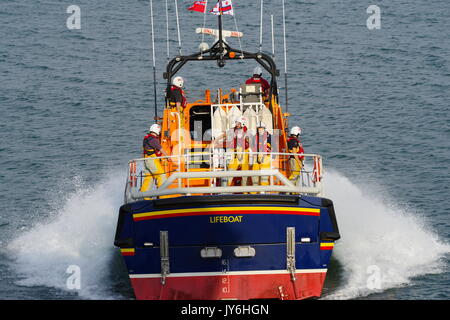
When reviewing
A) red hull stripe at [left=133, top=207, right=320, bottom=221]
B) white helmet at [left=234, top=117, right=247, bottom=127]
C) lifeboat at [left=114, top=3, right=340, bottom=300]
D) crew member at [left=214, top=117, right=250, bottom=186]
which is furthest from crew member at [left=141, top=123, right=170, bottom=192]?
white helmet at [left=234, top=117, right=247, bottom=127]

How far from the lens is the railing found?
16656mm

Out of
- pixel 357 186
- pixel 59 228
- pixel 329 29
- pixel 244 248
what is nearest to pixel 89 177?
pixel 59 228

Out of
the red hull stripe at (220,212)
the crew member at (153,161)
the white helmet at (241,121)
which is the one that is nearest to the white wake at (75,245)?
the crew member at (153,161)

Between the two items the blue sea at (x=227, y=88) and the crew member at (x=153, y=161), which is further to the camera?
the blue sea at (x=227, y=88)

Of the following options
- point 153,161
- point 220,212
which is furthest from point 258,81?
point 220,212

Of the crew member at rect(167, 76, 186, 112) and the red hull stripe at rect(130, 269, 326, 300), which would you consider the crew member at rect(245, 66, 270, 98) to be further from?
the red hull stripe at rect(130, 269, 326, 300)

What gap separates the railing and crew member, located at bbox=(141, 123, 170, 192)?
5 centimetres

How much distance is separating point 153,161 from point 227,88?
1693cm

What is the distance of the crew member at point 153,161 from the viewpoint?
18.1 meters

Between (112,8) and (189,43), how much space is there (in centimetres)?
793

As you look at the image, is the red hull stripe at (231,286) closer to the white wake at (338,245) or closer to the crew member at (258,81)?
the white wake at (338,245)

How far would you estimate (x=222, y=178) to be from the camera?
17797 millimetres

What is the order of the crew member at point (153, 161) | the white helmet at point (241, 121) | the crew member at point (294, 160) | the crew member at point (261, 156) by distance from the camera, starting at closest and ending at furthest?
the crew member at point (261, 156), the crew member at point (153, 161), the crew member at point (294, 160), the white helmet at point (241, 121)

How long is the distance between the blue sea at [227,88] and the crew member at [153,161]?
264cm
